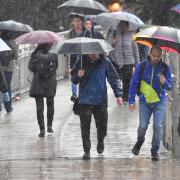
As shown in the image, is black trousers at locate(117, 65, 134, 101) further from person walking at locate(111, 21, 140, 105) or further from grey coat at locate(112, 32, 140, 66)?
grey coat at locate(112, 32, 140, 66)

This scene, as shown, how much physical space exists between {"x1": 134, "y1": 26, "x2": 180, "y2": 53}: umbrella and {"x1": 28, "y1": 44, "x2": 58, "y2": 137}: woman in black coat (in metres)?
2.38

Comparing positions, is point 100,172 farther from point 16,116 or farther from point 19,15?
point 19,15

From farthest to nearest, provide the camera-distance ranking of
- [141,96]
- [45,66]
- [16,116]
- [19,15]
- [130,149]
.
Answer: [19,15] → [16,116] → [45,66] → [130,149] → [141,96]

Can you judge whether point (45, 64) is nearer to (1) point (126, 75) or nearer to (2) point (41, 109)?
(2) point (41, 109)

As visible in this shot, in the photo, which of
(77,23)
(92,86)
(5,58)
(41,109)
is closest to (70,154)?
(92,86)

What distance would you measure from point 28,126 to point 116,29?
3032mm

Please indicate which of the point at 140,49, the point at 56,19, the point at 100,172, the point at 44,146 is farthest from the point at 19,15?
the point at 100,172

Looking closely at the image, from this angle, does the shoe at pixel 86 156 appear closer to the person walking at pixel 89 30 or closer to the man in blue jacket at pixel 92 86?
the man in blue jacket at pixel 92 86

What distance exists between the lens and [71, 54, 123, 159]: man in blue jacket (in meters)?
12.5

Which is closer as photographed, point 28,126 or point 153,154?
point 153,154

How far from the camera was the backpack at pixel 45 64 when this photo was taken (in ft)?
47.8

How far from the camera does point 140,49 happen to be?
748 inches

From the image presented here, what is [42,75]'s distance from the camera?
14.7m

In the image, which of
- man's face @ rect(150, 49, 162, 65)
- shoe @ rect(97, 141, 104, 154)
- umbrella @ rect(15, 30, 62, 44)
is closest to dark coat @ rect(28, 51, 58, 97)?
umbrella @ rect(15, 30, 62, 44)
